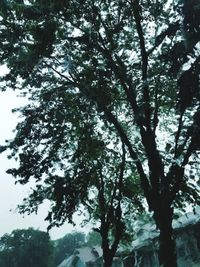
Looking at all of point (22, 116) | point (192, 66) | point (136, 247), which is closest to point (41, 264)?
point (136, 247)

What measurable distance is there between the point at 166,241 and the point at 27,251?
77.4 m

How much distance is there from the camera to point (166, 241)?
1487cm

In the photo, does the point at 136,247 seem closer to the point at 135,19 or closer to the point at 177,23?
the point at 135,19

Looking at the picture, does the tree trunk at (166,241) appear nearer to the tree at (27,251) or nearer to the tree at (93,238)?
the tree at (27,251)

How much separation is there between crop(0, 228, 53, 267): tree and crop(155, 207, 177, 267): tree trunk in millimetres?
76360

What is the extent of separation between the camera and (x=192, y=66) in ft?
32.5

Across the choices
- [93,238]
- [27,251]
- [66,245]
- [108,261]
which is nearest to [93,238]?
[93,238]

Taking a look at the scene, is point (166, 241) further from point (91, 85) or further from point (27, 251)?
point (27, 251)

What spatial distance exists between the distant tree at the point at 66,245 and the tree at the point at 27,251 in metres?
22.9

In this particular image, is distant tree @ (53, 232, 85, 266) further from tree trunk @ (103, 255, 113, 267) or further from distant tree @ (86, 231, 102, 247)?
tree trunk @ (103, 255, 113, 267)

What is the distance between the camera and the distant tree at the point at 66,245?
113 meters

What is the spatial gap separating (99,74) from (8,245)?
82759 mm

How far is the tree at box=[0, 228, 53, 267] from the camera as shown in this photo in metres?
85.0

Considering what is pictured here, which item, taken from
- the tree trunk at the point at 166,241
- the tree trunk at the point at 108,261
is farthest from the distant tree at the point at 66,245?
the tree trunk at the point at 166,241
